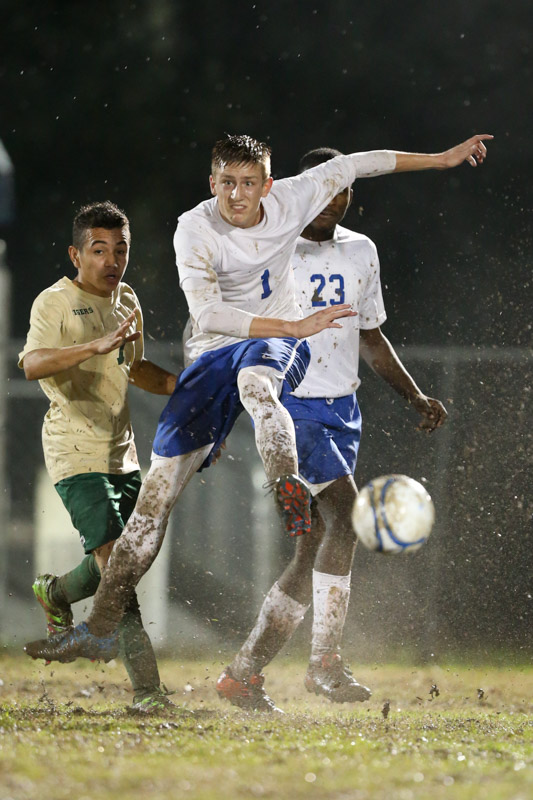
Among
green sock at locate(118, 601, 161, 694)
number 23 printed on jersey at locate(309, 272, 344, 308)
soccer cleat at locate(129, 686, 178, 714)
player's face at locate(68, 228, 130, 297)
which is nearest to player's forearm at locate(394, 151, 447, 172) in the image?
number 23 printed on jersey at locate(309, 272, 344, 308)

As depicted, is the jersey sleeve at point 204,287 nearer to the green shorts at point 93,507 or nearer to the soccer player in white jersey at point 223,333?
the soccer player in white jersey at point 223,333

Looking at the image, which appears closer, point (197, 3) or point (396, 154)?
point (396, 154)

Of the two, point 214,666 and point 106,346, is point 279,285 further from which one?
point 214,666

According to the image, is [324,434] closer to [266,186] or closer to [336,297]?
[336,297]

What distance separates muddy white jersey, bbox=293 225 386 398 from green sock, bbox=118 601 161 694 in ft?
4.32

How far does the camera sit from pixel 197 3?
33.9 ft

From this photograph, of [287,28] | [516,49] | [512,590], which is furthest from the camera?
[287,28]

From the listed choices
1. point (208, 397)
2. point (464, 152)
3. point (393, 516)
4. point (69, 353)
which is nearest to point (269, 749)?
point (393, 516)

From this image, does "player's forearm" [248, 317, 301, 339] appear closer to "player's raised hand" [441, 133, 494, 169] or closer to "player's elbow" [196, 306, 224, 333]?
"player's elbow" [196, 306, 224, 333]

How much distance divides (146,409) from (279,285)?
3.26 meters

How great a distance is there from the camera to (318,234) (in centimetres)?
517

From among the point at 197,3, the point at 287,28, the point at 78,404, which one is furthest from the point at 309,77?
the point at 78,404

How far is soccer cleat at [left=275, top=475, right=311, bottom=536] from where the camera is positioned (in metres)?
3.87

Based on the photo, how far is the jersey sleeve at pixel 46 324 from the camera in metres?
4.53
